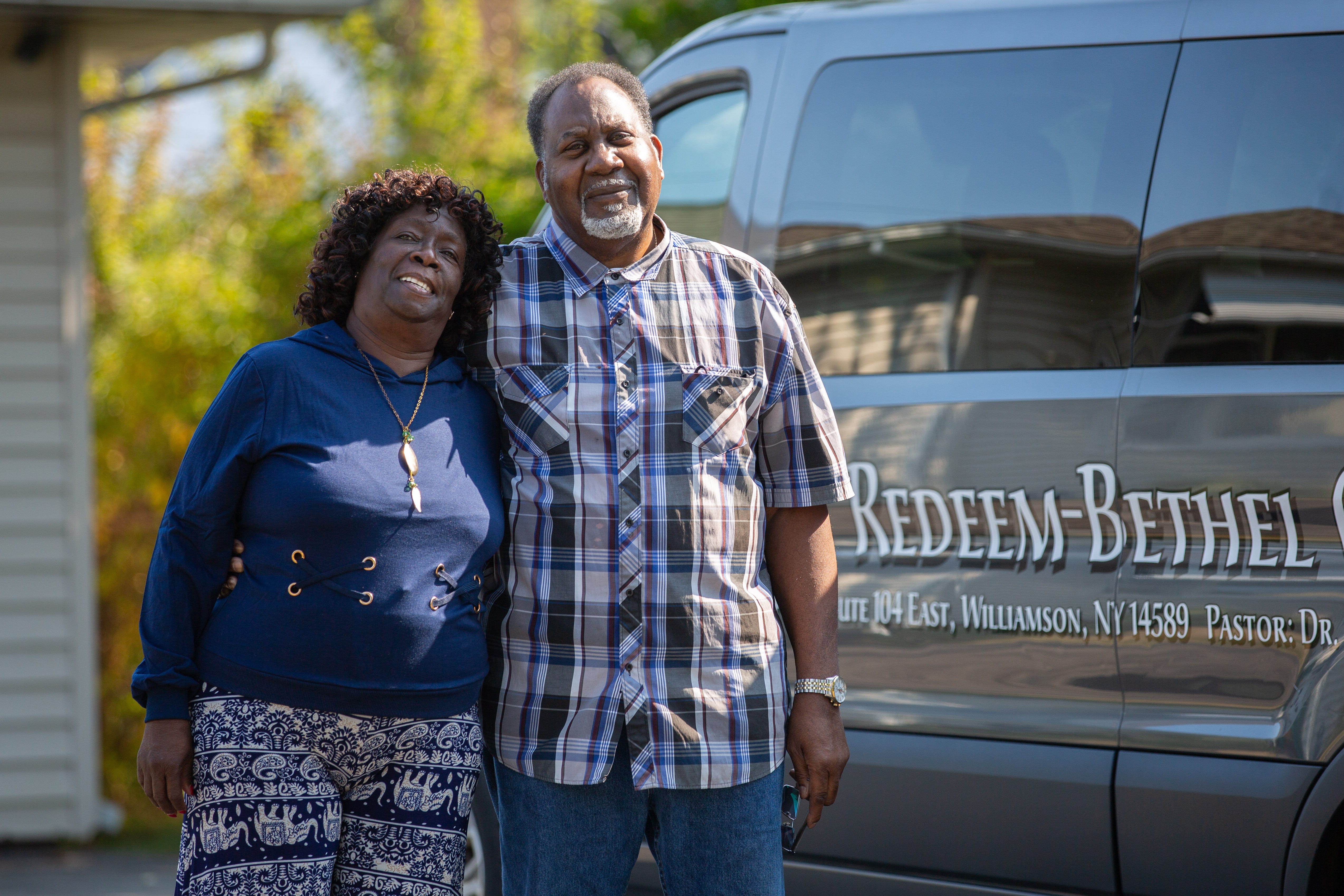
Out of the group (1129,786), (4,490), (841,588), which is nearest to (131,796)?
(4,490)

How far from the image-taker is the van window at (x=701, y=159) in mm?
3590

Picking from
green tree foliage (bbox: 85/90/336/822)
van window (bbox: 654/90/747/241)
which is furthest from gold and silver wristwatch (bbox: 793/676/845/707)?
green tree foliage (bbox: 85/90/336/822)

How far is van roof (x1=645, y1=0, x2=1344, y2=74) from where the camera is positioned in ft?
9.23

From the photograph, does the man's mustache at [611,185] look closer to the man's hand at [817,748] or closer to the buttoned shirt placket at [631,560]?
the buttoned shirt placket at [631,560]

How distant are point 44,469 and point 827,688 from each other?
460 centimetres

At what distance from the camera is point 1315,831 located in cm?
262

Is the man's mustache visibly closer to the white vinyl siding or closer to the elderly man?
the elderly man

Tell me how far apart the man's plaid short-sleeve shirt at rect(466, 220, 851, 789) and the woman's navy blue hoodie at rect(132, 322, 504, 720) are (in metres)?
0.15

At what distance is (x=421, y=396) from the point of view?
93.5 inches

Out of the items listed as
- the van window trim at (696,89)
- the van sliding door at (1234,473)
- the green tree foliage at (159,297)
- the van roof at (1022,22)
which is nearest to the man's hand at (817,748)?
the van sliding door at (1234,473)

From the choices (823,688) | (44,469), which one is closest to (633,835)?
(823,688)

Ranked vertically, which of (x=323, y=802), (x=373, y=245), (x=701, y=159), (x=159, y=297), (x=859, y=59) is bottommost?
(x=323, y=802)

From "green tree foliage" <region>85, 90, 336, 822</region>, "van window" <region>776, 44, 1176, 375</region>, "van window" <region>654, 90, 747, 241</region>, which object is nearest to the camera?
"van window" <region>776, 44, 1176, 375</region>

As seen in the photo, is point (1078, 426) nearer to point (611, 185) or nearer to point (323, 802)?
point (611, 185)
